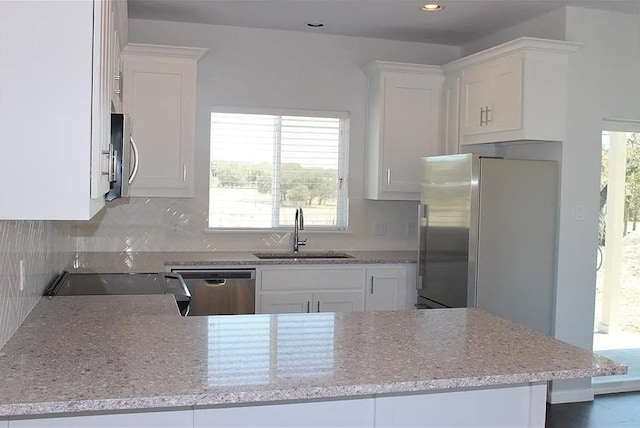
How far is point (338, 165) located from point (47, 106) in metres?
3.65

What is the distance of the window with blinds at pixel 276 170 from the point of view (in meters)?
4.87

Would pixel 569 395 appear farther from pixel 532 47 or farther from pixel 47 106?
pixel 47 106

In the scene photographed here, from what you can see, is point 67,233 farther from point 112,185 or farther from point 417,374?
point 417,374

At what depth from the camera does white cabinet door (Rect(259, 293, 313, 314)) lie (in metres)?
4.34

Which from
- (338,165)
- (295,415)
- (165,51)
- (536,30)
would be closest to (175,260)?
(165,51)

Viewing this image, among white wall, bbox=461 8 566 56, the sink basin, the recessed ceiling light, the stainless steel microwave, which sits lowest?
the sink basin

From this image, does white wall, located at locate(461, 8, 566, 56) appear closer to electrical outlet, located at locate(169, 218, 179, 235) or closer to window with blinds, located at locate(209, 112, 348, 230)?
window with blinds, located at locate(209, 112, 348, 230)

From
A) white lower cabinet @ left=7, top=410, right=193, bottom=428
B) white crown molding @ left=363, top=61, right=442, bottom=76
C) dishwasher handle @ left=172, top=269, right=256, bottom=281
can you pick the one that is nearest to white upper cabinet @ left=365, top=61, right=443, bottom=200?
white crown molding @ left=363, top=61, right=442, bottom=76

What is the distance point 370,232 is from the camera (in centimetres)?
518

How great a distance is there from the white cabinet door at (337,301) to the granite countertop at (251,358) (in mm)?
1982

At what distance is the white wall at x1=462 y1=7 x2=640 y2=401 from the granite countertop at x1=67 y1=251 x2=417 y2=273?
1.08 m

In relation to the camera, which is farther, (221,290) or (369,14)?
(369,14)

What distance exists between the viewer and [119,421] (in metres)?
1.67

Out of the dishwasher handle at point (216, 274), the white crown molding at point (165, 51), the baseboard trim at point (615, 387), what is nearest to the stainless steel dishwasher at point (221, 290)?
the dishwasher handle at point (216, 274)
